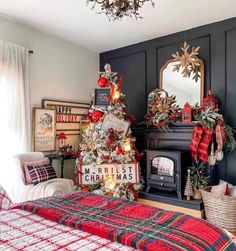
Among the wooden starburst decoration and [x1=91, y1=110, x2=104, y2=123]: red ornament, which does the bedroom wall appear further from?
the wooden starburst decoration

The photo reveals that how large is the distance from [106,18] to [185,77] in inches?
60.4

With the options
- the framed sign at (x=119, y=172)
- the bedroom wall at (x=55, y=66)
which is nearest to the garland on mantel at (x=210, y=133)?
the framed sign at (x=119, y=172)

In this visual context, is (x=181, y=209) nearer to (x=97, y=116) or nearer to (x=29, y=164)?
(x=97, y=116)

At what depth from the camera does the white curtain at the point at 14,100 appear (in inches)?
144

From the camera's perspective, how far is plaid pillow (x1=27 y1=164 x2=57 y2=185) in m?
3.35

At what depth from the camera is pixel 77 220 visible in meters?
1.63

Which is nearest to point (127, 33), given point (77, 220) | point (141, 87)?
point (141, 87)

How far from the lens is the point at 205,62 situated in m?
4.01

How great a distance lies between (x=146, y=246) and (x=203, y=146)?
256 cm

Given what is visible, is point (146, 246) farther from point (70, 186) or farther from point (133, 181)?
point (133, 181)

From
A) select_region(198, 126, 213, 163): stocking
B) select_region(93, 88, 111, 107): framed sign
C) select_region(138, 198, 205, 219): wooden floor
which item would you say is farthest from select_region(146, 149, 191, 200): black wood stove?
select_region(93, 88, 111, 107): framed sign

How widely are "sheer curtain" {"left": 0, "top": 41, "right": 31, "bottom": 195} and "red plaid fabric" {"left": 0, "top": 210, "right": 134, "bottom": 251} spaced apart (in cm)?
199

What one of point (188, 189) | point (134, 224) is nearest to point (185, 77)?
point (188, 189)

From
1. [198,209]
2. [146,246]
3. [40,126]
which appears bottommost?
[198,209]
